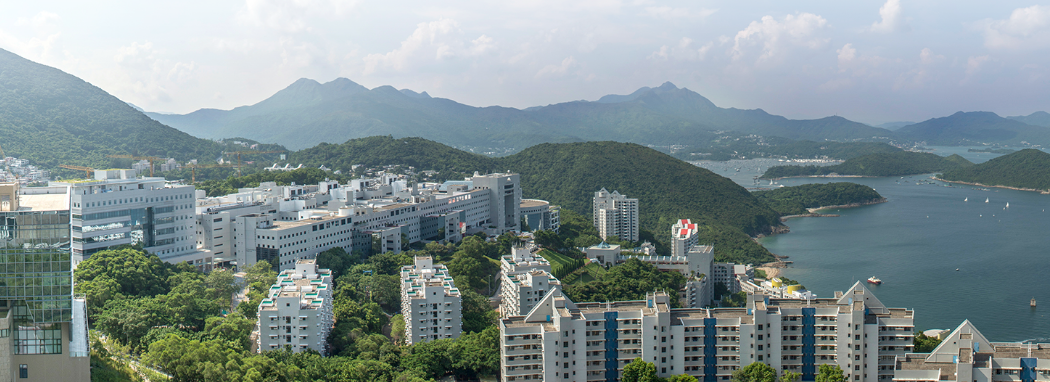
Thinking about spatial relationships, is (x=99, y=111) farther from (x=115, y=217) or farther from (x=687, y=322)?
(x=687, y=322)

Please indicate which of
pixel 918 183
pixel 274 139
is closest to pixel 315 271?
pixel 918 183

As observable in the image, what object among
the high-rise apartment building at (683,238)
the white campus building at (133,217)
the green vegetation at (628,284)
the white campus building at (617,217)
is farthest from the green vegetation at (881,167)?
the white campus building at (133,217)

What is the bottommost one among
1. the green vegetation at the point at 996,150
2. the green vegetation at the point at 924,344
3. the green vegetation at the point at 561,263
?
the green vegetation at the point at 924,344

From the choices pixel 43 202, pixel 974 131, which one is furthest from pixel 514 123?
pixel 43 202

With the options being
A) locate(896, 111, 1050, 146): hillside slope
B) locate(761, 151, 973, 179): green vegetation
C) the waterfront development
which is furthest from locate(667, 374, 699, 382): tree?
locate(896, 111, 1050, 146): hillside slope

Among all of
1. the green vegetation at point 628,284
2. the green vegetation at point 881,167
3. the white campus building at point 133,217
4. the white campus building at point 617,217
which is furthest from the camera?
the green vegetation at point 881,167

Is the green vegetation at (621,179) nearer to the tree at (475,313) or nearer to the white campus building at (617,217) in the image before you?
the white campus building at (617,217)

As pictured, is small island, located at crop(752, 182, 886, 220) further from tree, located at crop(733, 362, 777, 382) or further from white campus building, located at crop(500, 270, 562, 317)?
tree, located at crop(733, 362, 777, 382)
